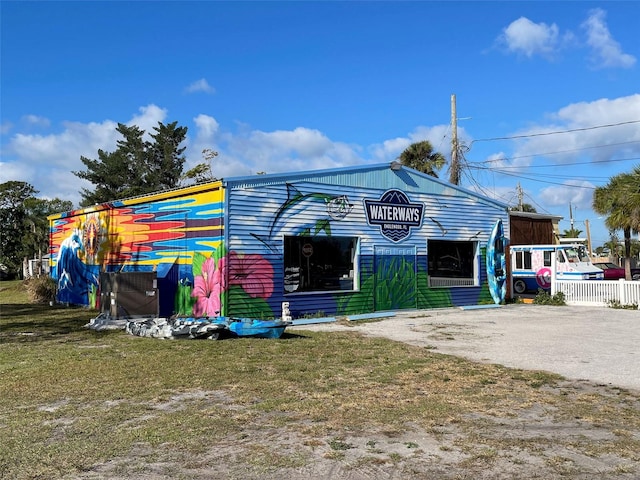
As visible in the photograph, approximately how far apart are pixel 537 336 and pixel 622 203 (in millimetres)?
15020

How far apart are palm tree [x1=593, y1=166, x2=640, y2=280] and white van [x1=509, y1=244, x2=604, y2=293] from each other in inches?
85.7

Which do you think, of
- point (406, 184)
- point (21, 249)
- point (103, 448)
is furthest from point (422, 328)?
point (21, 249)

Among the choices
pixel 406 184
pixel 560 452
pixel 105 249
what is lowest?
pixel 560 452

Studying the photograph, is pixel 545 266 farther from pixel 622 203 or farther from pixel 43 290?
pixel 43 290

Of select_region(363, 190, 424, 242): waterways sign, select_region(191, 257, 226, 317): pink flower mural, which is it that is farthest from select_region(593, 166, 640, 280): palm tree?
select_region(191, 257, 226, 317): pink flower mural

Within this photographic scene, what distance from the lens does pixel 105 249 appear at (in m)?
19.9

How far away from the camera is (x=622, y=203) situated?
2508 cm

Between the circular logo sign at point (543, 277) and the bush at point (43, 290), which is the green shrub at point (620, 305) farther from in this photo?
the bush at point (43, 290)

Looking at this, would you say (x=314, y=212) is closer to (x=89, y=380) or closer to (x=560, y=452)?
(x=89, y=380)

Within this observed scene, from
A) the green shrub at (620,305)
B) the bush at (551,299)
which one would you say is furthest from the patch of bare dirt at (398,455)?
the bush at (551,299)

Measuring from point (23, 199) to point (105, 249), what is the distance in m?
38.4

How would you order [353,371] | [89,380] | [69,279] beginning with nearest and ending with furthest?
[89,380], [353,371], [69,279]

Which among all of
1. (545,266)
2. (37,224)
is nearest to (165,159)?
(37,224)

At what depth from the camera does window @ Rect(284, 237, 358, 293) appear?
53.9ft
